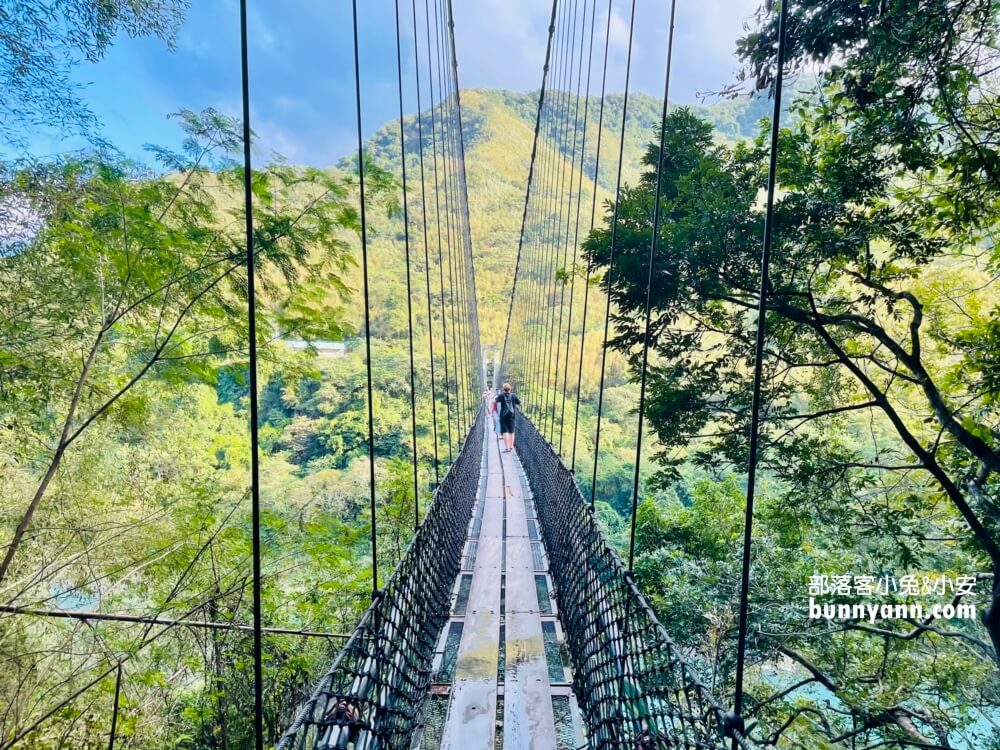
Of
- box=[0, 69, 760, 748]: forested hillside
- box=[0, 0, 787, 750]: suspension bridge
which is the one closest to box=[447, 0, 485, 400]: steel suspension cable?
box=[0, 69, 760, 748]: forested hillside

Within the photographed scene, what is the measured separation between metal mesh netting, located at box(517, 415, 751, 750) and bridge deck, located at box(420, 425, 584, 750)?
0.08 meters

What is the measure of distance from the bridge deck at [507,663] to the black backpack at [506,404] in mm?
3004

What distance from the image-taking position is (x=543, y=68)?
9.48 metres

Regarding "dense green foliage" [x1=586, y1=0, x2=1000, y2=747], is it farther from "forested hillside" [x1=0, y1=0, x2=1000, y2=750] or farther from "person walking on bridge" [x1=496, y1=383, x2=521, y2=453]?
"person walking on bridge" [x1=496, y1=383, x2=521, y2=453]

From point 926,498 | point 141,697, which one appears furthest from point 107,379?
point 926,498

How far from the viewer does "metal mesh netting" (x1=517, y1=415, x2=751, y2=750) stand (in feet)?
3.63

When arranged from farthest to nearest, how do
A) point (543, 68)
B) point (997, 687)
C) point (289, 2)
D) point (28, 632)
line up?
1. point (543, 68)
2. point (289, 2)
3. point (997, 687)
4. point (28, 632)

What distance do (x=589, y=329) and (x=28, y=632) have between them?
23.4m

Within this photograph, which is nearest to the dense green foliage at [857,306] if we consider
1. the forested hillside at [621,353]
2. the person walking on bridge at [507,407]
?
the forested hillside at [621,353]

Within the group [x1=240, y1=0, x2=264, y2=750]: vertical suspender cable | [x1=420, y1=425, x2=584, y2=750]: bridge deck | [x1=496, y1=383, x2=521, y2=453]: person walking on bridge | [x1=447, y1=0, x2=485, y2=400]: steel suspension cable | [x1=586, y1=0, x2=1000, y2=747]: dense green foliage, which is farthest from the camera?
[x1=447, y1=0, x2=485, y2=400]: steel suspension cable

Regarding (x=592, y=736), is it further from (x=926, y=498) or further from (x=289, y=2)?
(x=289, y=2)

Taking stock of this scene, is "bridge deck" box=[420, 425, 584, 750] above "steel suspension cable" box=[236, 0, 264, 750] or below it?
below

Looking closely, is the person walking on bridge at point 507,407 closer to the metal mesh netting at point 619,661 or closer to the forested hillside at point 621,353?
the forested hillside at point 621,353

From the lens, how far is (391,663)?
141 cm
